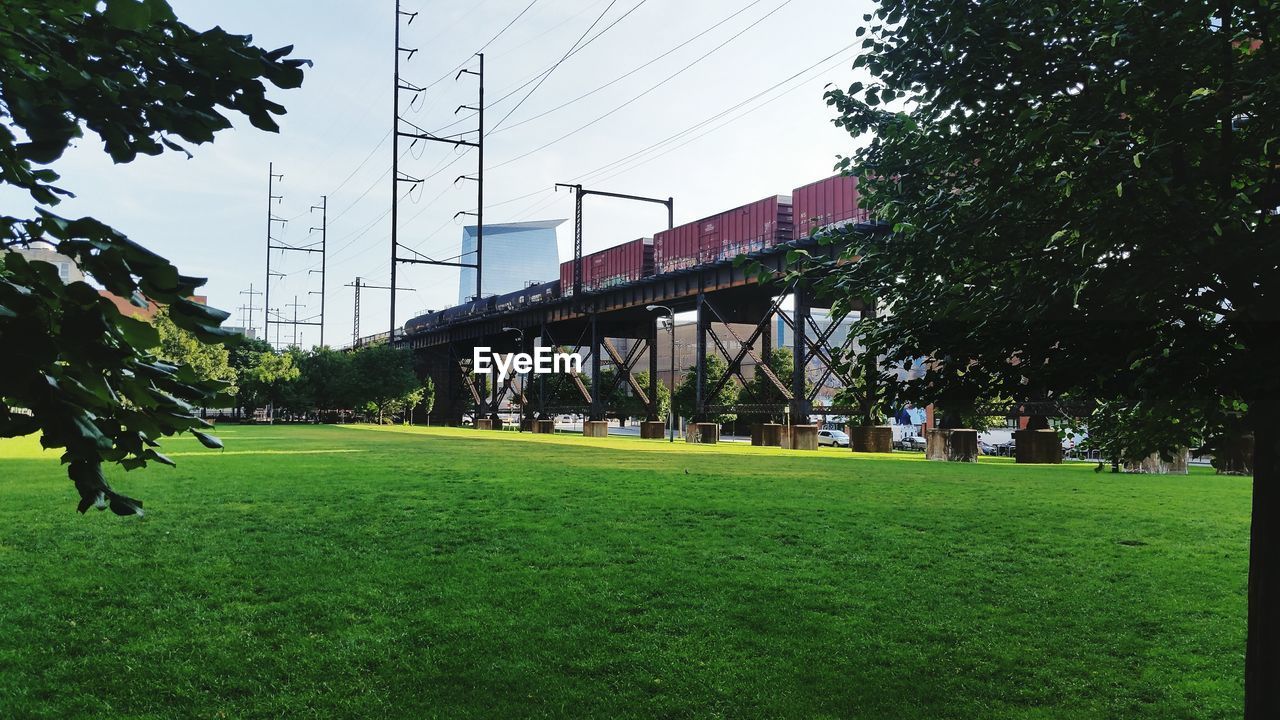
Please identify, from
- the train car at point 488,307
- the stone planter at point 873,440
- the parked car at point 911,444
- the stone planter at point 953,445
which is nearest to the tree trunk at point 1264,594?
the stone planter at point 953,445

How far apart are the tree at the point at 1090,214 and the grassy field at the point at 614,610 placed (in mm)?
2249

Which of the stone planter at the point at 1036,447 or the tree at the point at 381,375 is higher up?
the tree at the point at 381,375

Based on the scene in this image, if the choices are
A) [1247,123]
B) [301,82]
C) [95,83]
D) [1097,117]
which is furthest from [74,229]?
[1247,123]

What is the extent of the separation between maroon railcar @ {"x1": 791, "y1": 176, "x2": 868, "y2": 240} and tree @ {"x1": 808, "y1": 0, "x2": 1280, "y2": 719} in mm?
33080

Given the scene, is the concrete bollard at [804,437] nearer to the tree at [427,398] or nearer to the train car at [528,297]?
the train car at [528,297]

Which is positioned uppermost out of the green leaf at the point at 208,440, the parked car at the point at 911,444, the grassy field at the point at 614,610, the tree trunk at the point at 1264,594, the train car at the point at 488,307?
the train car at the point at 488,307

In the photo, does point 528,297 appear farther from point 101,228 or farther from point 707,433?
point 101,228

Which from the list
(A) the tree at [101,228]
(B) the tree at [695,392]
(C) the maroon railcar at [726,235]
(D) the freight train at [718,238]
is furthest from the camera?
(B) the tree at [695,392]

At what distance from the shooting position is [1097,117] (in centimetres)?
439

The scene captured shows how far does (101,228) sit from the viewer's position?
2391 millimetres

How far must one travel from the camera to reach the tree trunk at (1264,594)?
523 cm

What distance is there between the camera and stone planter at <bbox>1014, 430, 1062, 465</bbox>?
1244 inches

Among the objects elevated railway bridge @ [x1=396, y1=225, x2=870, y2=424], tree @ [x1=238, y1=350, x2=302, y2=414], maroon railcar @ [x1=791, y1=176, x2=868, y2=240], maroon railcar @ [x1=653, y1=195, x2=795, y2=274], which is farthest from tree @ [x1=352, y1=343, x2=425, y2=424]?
maroon railcar @ [x1=791, y1=176, x2=868, y2=240]

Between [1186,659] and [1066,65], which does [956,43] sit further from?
[1186,659]
